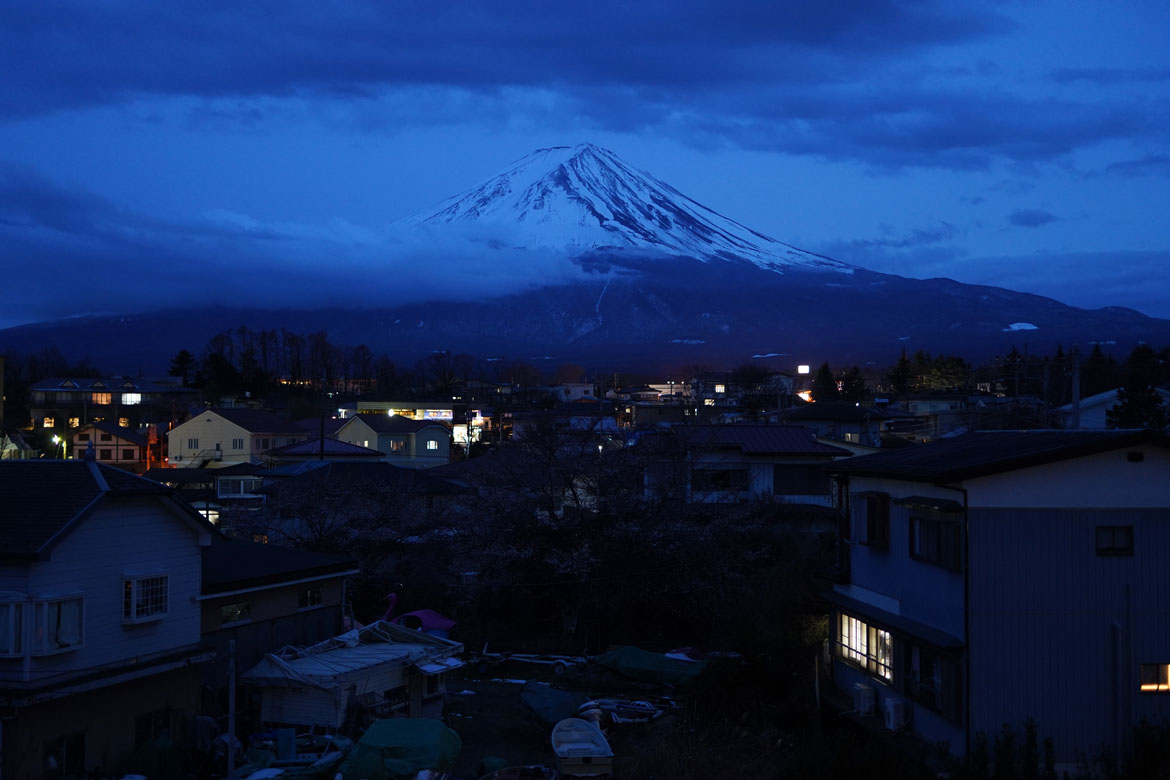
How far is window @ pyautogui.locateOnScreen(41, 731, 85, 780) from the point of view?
12312 mm

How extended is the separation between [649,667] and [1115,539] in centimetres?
950

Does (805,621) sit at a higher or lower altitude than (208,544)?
lower

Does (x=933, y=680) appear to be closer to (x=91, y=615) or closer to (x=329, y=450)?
(x=91, y=615)

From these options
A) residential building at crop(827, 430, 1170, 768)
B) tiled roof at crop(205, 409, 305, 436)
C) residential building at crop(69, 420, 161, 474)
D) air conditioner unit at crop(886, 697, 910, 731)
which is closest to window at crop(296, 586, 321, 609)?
air conditioner unit at crop(886, 697, 910, 731)

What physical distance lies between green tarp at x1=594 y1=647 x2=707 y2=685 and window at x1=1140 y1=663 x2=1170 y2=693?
332 inches

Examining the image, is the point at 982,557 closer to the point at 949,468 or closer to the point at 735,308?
the point at 949,468

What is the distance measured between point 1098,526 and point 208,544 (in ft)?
38.7

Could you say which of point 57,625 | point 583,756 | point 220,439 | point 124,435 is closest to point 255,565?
point 57,625

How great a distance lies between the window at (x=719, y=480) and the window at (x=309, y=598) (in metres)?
12.0

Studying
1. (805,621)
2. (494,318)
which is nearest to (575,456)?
(805,621)

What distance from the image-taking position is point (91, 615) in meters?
12.9

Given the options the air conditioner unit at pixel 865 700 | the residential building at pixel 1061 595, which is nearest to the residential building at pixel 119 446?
the air conditioner unit at pixel 865 700

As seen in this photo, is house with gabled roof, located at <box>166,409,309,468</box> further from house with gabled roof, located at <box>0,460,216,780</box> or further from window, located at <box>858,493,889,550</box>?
window, located at <box>858,493,889,550</box>

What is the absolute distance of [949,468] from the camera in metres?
12.3
